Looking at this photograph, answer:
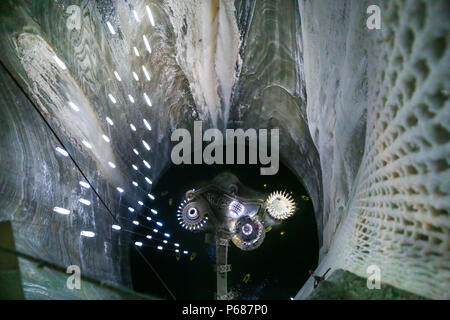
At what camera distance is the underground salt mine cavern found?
5.45 feet

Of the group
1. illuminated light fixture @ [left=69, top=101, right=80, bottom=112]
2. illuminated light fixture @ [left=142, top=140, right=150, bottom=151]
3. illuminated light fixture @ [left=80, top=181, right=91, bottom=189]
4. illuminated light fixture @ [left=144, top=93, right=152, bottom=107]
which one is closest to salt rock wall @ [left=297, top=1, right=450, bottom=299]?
illuminated light fixture @ [left=69, top=101, right=80, bottom=112]

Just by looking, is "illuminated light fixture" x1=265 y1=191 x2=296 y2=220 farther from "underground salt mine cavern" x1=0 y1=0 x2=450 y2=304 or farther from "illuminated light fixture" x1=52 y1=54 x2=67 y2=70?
"illuminated light fixture" x1=52 y1=54 x2=67 y2=70

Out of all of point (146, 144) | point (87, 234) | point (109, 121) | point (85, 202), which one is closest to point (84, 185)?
point (85, 202)

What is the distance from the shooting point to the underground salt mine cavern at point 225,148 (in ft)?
5.45

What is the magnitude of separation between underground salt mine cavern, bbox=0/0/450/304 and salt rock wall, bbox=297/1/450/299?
12 millimetres

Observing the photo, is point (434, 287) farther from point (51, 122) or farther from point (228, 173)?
point (228, 173)

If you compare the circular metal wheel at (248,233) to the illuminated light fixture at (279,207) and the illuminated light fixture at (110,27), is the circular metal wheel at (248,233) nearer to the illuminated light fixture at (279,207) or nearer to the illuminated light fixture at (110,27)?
the illuminated light fixture at (279,207)

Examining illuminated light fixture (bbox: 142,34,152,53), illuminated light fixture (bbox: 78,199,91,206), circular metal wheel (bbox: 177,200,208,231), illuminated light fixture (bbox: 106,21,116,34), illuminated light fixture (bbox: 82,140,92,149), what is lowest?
circular metal wheel (bbox: 177,200,208,231)

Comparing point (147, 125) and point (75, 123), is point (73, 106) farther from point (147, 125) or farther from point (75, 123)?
point (147, 125)

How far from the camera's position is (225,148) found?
755 cm

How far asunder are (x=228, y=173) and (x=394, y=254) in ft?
16.5

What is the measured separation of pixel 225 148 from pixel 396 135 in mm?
5929

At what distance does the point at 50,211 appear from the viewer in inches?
121
